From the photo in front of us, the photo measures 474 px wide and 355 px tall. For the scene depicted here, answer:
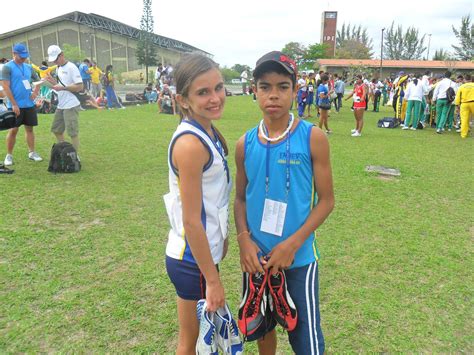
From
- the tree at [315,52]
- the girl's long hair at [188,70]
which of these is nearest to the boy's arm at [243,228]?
the girl's long hair at [188,70]

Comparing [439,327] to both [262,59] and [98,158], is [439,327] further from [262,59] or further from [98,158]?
[98,158]

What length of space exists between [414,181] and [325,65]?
166 feet

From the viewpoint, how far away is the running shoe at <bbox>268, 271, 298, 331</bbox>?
1.80m

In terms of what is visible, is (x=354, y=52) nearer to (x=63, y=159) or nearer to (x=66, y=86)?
(x=66, y=86)

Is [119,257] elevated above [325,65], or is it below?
below

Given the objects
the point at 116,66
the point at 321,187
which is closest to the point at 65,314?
the point at 321,187

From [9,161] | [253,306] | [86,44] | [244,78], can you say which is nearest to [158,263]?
[253,306]

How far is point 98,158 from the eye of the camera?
7.54 meters

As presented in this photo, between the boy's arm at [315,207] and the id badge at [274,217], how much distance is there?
88mm

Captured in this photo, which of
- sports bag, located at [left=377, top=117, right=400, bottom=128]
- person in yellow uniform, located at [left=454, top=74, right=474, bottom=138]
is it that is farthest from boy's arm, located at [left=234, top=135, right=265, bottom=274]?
sports bag, located at [left=377, top=117, right=400, bottom=128]

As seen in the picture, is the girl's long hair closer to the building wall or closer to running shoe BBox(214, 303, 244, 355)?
running shoe BBox(214, 303, 244, 355)

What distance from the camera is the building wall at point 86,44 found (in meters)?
61.2

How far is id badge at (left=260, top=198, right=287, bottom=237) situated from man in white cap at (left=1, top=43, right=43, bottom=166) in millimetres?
5952

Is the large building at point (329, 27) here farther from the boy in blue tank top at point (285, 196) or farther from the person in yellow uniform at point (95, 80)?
the boy in blue tank top at point (285, 196)
